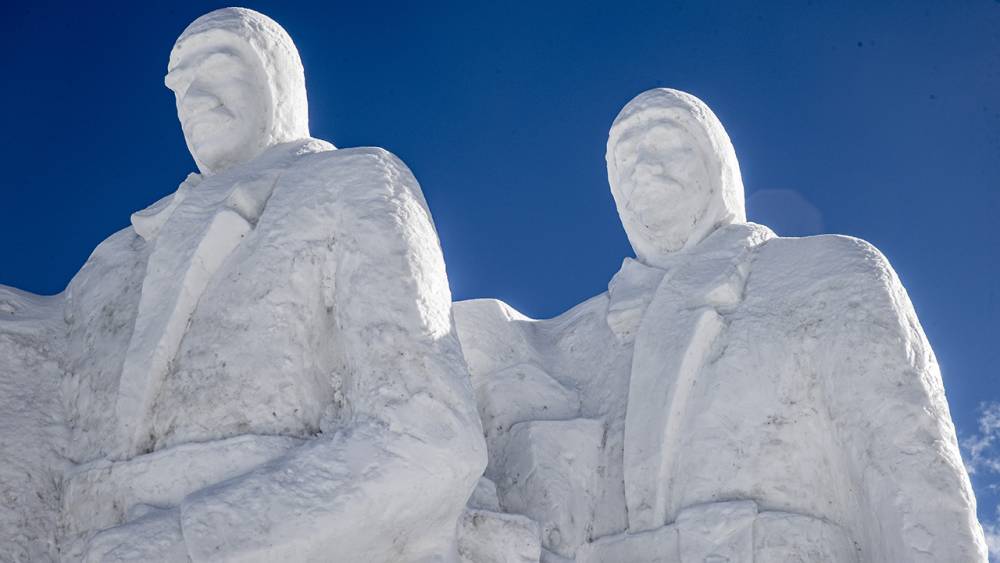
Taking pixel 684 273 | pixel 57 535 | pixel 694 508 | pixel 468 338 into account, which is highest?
pixel 684 273

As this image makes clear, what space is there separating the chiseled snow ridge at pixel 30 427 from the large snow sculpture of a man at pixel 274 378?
7 cm

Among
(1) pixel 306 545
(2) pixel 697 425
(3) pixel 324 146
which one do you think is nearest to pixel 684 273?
(2) pixel 697 425

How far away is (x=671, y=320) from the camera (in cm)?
666

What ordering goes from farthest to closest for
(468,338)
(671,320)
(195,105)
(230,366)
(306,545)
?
(468,338) → (671,320) → (195,105) → (230,366) → (306,545)

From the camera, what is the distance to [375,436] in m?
4.79

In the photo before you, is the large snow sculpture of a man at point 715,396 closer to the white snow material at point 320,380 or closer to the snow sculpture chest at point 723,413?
the snow sculpture chest at point 723,413

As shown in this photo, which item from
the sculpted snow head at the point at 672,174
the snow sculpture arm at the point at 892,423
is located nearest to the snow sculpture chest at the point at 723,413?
the snow sculpture arm at the point at 892,423

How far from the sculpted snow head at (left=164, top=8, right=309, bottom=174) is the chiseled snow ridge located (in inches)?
37.1

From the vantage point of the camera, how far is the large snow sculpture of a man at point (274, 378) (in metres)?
4.65

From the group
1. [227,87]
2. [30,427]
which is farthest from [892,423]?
[30,427]

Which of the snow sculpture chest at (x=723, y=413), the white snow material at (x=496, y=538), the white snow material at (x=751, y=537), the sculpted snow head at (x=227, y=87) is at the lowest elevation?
the white snow material at (x=496, y=538)

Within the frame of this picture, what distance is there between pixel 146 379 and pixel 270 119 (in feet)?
4.82

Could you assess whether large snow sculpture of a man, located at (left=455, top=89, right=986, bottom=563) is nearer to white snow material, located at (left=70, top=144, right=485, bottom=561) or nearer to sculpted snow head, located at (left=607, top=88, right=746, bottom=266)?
sculpted snow head, located at (left=607, top=88, right=746, bottom=266)

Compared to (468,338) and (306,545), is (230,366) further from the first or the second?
(468,338)
